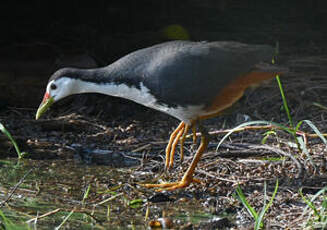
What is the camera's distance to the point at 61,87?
16.2 ft

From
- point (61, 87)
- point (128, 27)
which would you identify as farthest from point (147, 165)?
point (128, 27)

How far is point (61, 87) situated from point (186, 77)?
1085 mm

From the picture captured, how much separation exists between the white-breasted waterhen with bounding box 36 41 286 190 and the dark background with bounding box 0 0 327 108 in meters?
2.34

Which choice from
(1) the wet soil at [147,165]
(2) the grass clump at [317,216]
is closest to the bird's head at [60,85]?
(1) the wet soil at [147,165]

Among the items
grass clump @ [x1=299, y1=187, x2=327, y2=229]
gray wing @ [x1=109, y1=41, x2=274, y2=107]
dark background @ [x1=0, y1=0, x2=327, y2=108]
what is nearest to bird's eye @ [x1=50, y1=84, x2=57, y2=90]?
gray wing @ [x1=109, y1=41, x2=274, y2=107]

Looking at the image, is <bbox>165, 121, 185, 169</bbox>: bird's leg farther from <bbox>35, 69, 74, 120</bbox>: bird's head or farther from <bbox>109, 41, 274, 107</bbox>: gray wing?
<bbox>35, 69, 74, 120</bbox>: bird's head

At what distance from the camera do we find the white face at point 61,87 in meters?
4.90

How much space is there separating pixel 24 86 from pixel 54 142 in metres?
1.31

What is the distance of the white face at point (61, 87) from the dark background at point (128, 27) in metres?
2.04

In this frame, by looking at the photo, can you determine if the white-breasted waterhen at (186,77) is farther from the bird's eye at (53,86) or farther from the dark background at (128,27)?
the dark background at (128,27)

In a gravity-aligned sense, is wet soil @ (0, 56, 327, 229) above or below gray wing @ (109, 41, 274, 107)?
below

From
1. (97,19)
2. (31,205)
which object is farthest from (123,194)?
(97,19)

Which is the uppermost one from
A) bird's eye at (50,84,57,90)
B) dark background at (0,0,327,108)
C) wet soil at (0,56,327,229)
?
bird's eye at (50,84,57,90)

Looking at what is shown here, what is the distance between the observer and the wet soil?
164 inches
